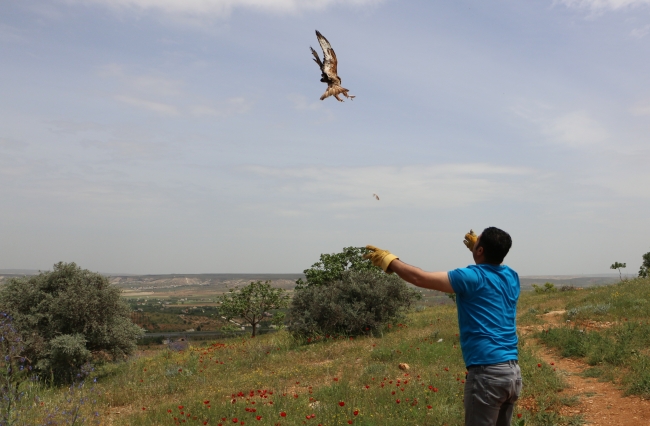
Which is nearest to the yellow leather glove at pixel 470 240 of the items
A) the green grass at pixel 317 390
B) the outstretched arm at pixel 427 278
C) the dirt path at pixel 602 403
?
the outstretched arm at pixel 427 278

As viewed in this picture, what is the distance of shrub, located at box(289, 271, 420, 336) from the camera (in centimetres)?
1491

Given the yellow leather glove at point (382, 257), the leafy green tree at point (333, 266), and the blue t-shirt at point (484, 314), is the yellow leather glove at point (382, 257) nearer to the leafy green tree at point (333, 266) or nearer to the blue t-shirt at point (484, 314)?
the blue t-shirt at point (484, 314)

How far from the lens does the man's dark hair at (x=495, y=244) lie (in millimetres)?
3559

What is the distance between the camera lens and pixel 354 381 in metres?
8.70

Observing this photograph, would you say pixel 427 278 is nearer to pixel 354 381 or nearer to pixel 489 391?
pixel 489 391

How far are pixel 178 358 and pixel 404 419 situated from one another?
1057cm

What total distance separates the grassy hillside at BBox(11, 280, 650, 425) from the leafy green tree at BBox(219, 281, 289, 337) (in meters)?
9.17

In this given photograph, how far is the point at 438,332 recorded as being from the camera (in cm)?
1247

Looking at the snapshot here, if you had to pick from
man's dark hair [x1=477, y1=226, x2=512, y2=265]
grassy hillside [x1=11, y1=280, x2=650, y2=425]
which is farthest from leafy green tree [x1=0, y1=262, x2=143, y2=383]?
man's dark hair [x1=477, y1=226, x2=512, y2=265]

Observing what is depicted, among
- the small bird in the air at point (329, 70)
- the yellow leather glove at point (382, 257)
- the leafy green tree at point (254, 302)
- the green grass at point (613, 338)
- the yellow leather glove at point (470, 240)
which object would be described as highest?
the small bird in the air at point (329, 70)

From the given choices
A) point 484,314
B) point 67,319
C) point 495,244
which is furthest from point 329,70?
point 67,319

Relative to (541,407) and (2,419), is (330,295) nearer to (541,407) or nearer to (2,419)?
(541,407)

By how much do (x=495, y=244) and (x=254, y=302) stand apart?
2156 centimetres

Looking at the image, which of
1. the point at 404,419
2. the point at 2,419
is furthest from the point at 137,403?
the point at 404,419
